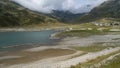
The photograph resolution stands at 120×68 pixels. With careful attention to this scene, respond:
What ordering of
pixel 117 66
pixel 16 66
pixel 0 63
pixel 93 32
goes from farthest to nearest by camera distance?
pixel 93 32 < pixel 0 63 < pixel 16 66 < pixel 117 66

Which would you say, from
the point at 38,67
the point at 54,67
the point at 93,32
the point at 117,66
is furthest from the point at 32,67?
the point at 93,32

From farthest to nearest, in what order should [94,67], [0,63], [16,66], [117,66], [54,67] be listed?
[0,63], [16,66], [54,67], [94,67], [117,66]

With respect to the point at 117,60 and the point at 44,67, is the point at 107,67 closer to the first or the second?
the point at 117,60

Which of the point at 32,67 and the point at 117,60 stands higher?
the point at 117,60

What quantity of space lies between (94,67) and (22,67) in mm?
24297

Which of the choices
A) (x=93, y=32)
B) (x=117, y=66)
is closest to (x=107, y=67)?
(x=117, y=66)

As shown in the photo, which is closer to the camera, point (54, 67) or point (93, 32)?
point (54, 67)

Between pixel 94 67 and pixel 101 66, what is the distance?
41.3 inches

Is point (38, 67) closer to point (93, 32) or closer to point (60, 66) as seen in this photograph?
point (60, 66)

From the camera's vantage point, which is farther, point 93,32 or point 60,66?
point 93,32

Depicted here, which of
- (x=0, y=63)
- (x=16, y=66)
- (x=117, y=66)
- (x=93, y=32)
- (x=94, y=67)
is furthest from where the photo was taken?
(x=93, y=32)

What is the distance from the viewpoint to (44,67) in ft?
186

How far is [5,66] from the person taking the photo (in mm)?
63031

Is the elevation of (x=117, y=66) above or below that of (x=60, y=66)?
above
